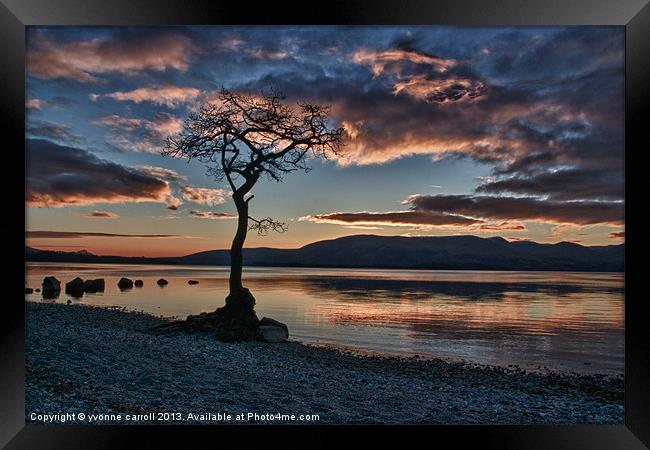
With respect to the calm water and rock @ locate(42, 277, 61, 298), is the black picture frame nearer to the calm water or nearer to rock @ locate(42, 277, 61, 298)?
the calm water

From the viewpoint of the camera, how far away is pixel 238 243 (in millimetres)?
9273

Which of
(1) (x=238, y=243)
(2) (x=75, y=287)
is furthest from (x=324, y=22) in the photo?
(2) (x=75, y=287)

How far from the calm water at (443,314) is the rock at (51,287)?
0.33 m

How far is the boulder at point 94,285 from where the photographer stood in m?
17.3

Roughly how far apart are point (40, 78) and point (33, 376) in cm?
534

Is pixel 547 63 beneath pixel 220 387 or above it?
above

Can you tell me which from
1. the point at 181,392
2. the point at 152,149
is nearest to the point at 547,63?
the point at 152,149

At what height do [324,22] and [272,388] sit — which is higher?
[324,22]

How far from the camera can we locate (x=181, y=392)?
21.1 ft

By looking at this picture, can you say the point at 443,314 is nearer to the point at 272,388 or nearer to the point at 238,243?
the point at 238,243

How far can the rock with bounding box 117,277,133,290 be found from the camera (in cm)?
1963

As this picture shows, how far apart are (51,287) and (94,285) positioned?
4266 mm

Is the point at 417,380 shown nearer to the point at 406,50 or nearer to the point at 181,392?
the point at 181,392

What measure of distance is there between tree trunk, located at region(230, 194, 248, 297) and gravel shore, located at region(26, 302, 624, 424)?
1.63m
